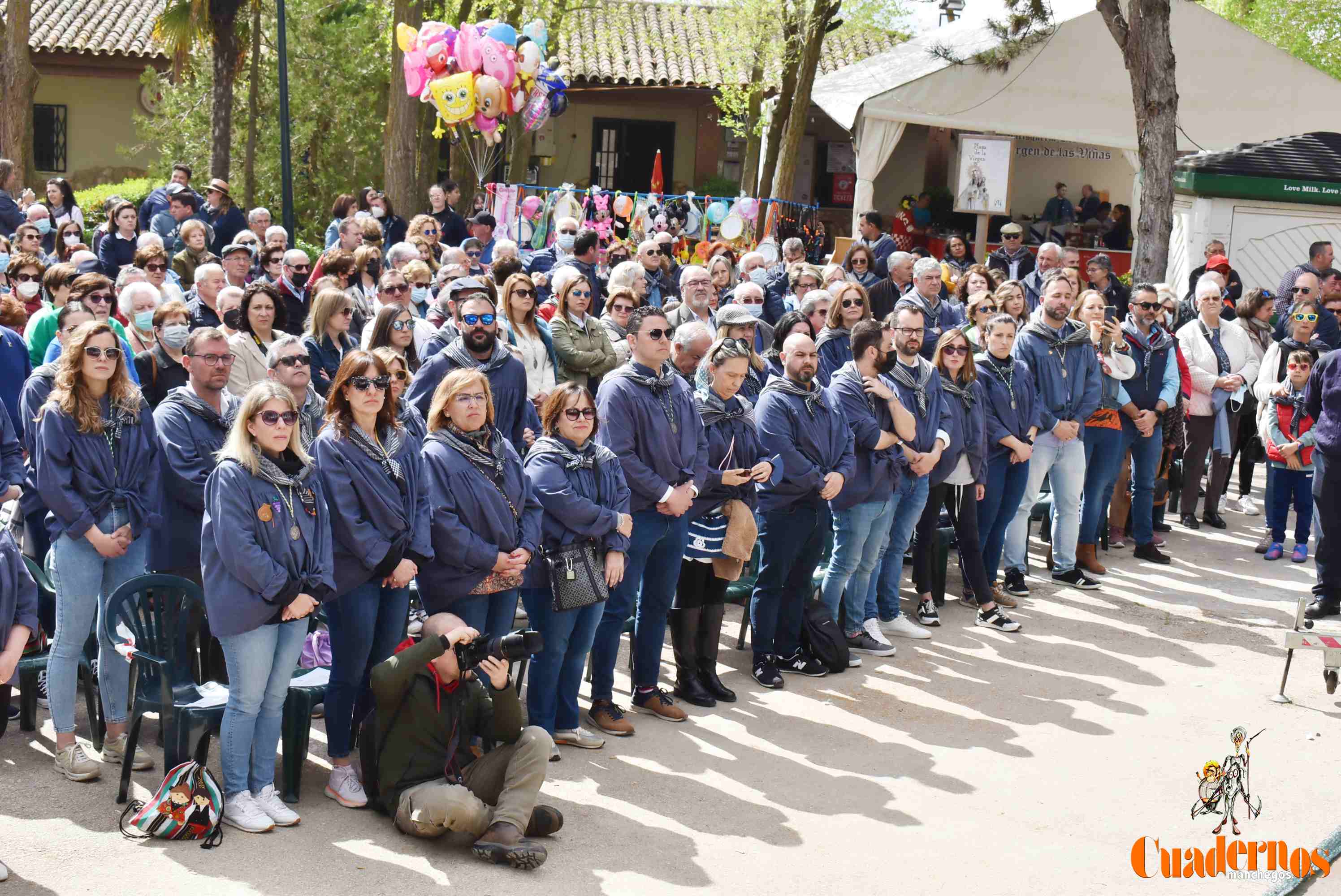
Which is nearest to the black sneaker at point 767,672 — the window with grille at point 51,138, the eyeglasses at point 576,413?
the eyeglasses at point 576,413

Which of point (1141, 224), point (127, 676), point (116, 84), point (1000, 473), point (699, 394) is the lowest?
point (127, 676)

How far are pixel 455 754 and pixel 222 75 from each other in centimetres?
1620

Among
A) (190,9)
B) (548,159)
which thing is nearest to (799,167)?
(548,159)

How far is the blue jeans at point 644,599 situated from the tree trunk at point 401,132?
38.2 feet

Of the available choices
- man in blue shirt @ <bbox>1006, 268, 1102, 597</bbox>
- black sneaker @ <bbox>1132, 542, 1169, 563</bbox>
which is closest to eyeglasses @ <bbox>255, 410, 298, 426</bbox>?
man in blue shirt @ <bbox>1006, 268, 1102, 597</bbox>

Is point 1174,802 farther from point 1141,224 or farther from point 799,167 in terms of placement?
point 799,167

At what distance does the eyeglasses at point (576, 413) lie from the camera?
6645mm

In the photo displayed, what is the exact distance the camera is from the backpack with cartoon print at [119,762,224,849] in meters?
5.57

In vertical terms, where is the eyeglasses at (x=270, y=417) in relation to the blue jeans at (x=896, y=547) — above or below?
above

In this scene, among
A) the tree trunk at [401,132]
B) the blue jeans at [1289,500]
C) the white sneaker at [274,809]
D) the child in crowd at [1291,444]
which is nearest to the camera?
the white sneaker at [274,809]

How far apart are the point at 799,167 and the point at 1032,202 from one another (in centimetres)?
592

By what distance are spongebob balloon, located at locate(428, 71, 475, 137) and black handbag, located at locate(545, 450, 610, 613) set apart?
10128mm

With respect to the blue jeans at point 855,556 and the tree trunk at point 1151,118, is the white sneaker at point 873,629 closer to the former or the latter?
the blue jeans at point 855,556

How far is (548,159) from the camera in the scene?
A: 2992 centimetres
